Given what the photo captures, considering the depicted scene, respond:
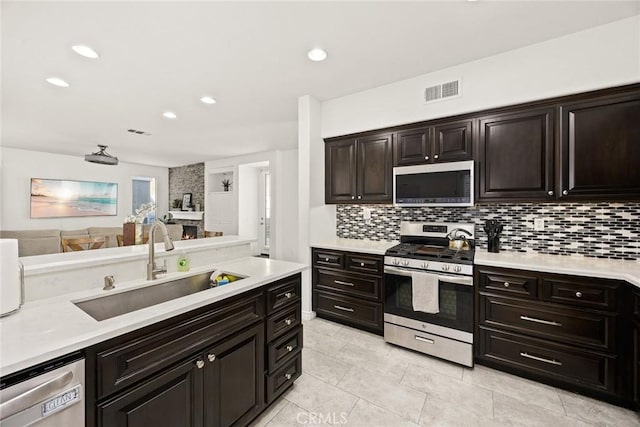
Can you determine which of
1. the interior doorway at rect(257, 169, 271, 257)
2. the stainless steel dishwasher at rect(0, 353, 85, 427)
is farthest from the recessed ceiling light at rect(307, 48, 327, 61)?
the interior doorway at rect(257, 169, 271, 257)

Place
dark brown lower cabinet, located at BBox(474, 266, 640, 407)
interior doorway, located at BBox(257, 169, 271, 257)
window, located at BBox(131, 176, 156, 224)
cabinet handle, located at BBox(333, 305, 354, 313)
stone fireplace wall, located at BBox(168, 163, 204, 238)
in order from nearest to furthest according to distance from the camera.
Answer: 1. dark brown lower cabinet, located at BBox(474, 266, 640, 407)
2. cabinet handle, located at BBox(333, 305, 354, 313)
3. interior doorway, located at BBox(257, 169, 271, 257)
4. window, located at BBox(131, 176, 156, 224)
5. stone fireplace wall, located at BBox(168, 163, 204, 238)

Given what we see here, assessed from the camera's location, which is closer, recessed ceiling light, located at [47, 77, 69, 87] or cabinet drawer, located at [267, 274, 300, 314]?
cabinet drawer, located at [267, 274, 300, 314]

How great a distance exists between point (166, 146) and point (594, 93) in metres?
6.70

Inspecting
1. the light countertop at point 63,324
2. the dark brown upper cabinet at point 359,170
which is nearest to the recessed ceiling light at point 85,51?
the light countertop at point 63,324

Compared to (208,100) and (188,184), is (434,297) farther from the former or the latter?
(188,184)

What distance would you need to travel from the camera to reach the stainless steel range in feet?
7.35

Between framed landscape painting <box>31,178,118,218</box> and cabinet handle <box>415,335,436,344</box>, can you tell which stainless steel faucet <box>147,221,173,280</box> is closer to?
cabinet handle <box>415,335,436,344</box>

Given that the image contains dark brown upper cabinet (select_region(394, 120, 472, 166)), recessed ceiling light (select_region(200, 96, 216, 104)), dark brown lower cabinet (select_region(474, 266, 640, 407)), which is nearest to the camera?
dark brown lower cabinet (select_region(474, 266, 640, 407))

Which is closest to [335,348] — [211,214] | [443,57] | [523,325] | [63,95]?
[523,325]

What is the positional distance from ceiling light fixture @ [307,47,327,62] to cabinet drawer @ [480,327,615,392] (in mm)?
2764

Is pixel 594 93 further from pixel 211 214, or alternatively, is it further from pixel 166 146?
pixel 211 214

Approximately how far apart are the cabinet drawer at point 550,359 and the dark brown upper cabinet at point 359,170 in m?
1.63

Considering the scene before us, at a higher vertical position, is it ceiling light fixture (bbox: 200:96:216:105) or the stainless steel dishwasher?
ceiling light fixture (bbox: 200:96:216:105)

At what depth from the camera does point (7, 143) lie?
17.1 feet
